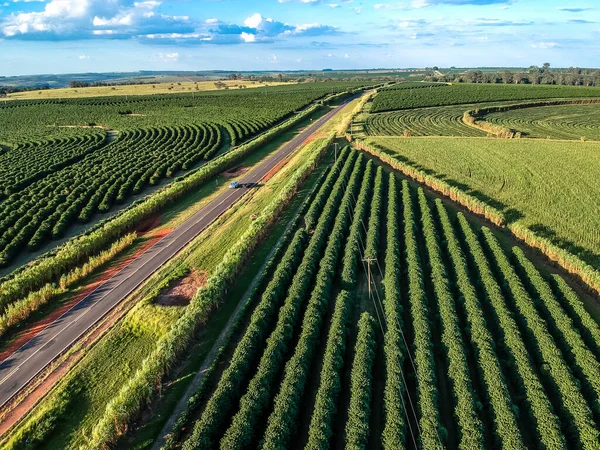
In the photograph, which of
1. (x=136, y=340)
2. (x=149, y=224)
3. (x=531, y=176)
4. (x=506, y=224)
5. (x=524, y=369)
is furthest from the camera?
(x=531, y=176)

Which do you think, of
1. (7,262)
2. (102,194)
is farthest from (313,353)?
(102,194)

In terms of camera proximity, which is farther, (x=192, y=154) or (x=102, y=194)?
(x=192, y=154)

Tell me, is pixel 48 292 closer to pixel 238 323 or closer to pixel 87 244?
pixel 87 244

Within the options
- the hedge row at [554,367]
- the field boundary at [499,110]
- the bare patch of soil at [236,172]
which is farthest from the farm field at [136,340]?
the field boundary at [499,110]

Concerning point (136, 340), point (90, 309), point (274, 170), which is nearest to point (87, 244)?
point (90, 309)

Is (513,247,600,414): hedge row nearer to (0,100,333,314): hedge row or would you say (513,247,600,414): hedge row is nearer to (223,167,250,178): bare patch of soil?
(0,100,333,314): hedge row

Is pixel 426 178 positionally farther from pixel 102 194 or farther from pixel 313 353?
pixel 102 194

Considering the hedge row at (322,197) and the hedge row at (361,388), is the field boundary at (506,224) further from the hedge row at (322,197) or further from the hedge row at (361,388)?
the hedge row at (361,388)
